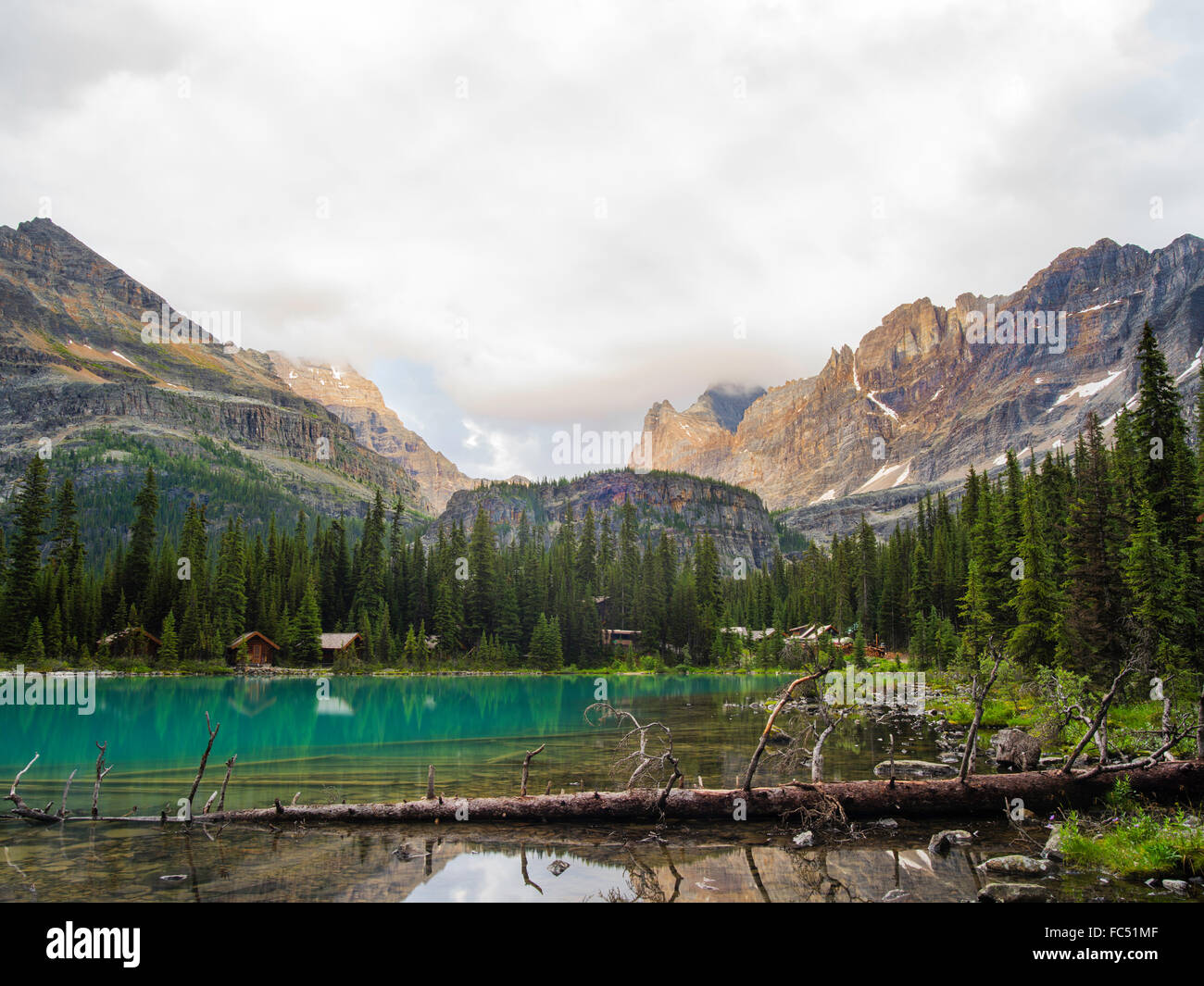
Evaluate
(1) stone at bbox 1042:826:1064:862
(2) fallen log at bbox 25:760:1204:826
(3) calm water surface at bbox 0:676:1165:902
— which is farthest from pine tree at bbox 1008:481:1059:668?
(1) stone at bbox 1042:826:1064:862

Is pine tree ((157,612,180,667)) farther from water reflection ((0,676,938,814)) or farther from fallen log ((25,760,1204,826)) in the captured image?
fallen log ((25,760,1204,826))

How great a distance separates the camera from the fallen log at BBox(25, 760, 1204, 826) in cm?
1681

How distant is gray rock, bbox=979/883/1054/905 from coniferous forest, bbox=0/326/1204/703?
2284 centimetres

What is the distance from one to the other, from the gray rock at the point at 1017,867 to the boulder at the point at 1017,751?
27.7 ft

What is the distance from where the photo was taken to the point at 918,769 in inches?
923

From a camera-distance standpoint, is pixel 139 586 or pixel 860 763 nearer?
pixel 860 763

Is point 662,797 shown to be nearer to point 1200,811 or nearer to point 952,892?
point 952,892

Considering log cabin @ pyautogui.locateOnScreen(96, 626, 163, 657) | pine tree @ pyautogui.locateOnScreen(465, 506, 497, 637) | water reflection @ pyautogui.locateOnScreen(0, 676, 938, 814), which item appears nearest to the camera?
water reflection @ pyautogui.locateOnScreen(0, 676, 938, 814)

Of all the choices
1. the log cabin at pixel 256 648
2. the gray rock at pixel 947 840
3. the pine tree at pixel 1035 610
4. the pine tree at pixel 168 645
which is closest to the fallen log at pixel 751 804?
the gray rock at pixel 947 840

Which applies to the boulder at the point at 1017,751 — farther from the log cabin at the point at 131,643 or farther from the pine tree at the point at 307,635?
the log cabin at the point at 131,643

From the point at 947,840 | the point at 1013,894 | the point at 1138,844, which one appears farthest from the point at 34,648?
the point at 1138,844
